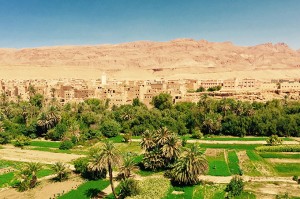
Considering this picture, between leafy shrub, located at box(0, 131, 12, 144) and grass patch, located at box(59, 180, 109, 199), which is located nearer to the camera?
grass patch, located at box(59, 180, 109, 199)

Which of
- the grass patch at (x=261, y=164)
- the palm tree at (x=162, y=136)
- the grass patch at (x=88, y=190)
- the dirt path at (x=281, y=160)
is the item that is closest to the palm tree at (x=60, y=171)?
the grass patch at (x=88, y=190)

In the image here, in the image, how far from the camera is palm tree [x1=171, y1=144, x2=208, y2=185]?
3553 cm

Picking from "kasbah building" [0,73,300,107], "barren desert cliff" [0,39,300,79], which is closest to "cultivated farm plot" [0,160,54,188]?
"kasbah building" [0,73,300,107]

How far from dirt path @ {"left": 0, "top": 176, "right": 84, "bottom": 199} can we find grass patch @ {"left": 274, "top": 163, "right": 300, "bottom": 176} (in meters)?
24.4

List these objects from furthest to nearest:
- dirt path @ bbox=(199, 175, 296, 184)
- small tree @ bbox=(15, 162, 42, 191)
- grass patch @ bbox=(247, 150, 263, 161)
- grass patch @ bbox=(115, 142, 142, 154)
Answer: grass patch @ bbox=(115, 142, 142, 154)
grass patch @ bbox=(247, 150, 263, 161)
dirt path @ bbox=(199, 175, 296, 184)
small tree @ bbox=(15, 162, 42, 191)

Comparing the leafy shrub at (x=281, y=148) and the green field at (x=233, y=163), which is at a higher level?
the leafy shrub at (x=281, y=148)

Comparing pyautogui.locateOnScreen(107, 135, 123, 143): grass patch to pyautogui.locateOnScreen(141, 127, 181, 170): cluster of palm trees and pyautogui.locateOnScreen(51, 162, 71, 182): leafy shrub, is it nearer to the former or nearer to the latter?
pyautogui.locateOnScreen(141, 127, 181, 170): cluster of palm trees

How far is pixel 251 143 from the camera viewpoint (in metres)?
55.1

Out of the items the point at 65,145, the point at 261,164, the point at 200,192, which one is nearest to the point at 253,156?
the point at 261,164

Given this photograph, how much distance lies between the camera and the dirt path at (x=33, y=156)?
158 feet

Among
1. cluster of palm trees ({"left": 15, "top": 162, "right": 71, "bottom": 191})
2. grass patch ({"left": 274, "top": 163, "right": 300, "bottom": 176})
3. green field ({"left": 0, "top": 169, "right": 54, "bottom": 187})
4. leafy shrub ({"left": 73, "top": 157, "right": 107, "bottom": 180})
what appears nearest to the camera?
cluster of palm trees ({"left": 15, "top": 162, "right": 71, "bottom": 191})

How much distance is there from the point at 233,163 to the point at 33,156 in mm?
29424

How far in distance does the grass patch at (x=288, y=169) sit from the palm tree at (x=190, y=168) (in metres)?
11.5

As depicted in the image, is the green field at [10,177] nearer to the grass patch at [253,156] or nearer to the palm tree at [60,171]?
the palm tree at [60,171]
